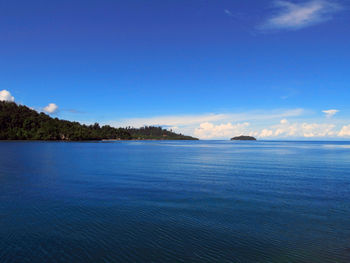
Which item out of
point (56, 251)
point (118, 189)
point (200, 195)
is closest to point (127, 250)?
point (56, 251)

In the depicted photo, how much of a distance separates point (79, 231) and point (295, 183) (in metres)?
24.6

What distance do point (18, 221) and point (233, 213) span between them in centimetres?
1413

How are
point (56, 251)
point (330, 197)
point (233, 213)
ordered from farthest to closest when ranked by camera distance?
point (330, 197), point (233, 213), point (56, 251)

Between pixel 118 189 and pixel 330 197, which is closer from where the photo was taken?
pixel 330 197

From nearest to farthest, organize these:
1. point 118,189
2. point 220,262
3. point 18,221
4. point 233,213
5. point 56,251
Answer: point 220,262
point 56,251
point 18,221
point 233,213
point 118,189

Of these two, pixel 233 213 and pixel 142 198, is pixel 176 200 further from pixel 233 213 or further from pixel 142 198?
pixel 233 213

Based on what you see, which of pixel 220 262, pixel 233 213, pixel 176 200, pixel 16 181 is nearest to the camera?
pixel 220 262

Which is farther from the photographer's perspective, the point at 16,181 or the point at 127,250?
the point at 16,181

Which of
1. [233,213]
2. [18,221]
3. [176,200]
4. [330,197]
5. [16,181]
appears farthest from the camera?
[16,181]

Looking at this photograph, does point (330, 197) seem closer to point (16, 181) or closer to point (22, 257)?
point (22, 257)

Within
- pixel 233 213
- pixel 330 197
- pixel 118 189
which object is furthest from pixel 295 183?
pixel 118 189

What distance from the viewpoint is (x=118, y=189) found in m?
24.0

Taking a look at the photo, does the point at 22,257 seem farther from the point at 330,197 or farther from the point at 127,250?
the point at 330,197

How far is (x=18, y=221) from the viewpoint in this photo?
14.6 meters
